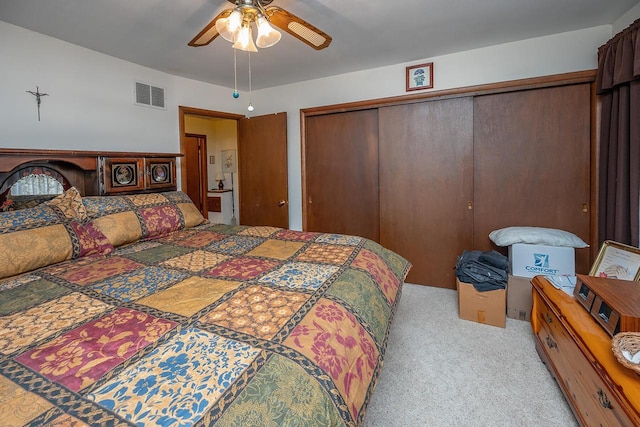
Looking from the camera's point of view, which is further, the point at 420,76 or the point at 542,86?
the point at 420,76

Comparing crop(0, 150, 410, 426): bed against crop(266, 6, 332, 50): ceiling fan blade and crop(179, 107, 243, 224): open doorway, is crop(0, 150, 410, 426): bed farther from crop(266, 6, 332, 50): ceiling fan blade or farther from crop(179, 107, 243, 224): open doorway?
crop(179, 107, 243, 224): open doorway

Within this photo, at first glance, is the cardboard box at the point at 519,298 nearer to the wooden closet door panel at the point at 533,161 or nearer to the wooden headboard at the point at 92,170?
the wooden closet door panel at the point at 533,161

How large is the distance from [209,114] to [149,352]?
3375 mm

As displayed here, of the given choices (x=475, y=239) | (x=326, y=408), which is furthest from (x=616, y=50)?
(x=326, y=408)

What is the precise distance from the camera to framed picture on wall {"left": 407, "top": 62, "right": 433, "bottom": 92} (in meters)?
3.03

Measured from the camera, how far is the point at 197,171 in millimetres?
5645

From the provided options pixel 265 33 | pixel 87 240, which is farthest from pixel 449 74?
pixel 87 240

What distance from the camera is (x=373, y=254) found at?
6.38 feet

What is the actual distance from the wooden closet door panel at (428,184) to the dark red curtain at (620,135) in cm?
95

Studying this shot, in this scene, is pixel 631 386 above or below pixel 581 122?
below

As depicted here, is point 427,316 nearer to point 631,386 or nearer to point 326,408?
point 631,386

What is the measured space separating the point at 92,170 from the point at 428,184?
3.04 metres

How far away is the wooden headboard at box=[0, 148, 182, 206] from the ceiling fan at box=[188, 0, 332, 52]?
1.37 m

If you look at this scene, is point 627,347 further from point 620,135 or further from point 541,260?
point 620,135
